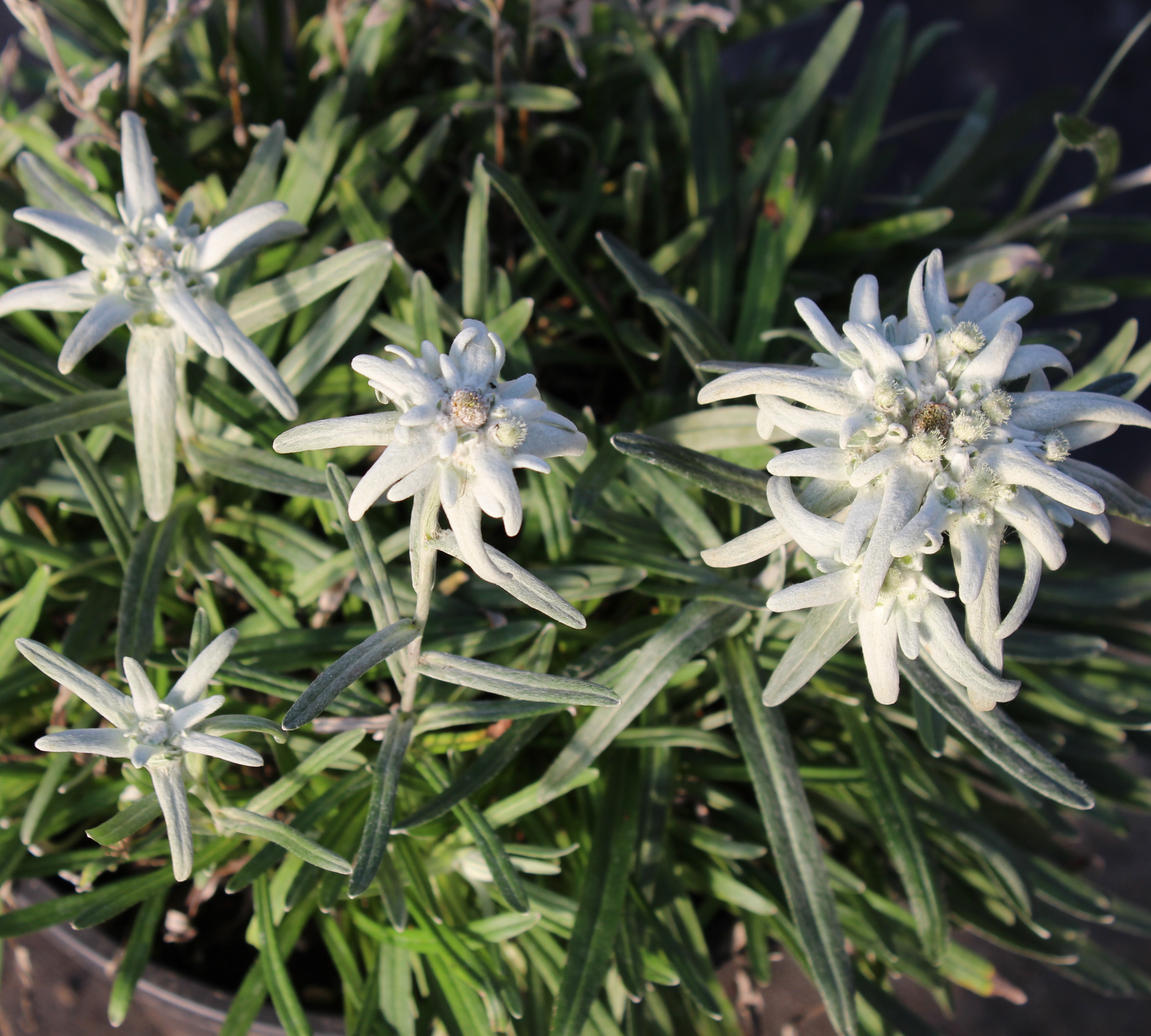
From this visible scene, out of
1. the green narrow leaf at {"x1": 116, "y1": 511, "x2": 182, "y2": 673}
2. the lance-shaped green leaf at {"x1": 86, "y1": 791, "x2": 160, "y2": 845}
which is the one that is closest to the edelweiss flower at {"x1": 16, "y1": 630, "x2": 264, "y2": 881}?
the lance-shaped green leaf at {"x1": 86, "y1": 791, "x2": 160, "y2": 845}

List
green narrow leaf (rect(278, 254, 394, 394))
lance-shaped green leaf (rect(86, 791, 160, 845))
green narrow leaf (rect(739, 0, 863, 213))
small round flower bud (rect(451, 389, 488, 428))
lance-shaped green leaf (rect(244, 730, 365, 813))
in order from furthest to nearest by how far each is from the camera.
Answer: green narrow leaf (rect(739, 0, 863, 213)), green narrow leaf (rect(278, 254, 394, 394)), lance-shaped green leaf (rect(244, 730, 365, 813)), lance-shaped green leaf (rect(86, 791, 160, 845)), small round flower bud (rect(451, 389, 488, 428))

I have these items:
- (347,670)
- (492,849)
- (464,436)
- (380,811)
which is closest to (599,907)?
(492,849)

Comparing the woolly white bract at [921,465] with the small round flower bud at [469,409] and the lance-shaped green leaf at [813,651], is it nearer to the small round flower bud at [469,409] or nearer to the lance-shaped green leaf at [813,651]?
the lance-shaped green leaf at [813,651]

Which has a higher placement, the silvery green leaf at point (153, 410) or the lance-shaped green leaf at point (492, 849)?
the silvery green leaf at point (153, 410)

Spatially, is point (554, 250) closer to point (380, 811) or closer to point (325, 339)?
point (325, 339)

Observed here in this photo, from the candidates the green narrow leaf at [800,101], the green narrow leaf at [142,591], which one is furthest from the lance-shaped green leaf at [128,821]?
the green narrow leaf at [800,101]

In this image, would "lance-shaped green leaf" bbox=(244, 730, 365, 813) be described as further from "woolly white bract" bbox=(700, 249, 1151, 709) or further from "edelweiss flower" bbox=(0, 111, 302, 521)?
"woolly white bract" bbox=(700, 249, 1151, 709)
